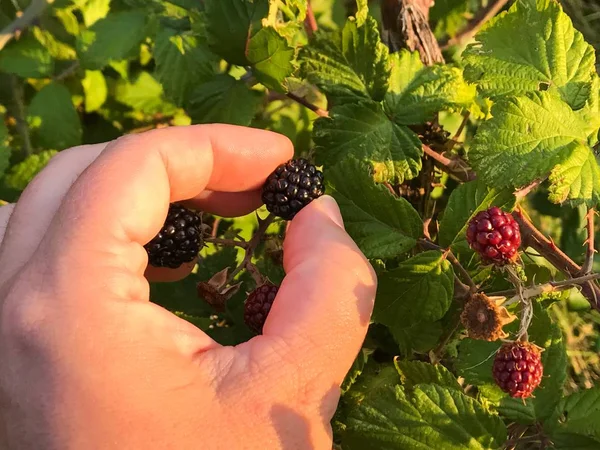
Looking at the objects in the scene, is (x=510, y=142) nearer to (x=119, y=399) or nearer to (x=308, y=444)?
(x=308, y=444)

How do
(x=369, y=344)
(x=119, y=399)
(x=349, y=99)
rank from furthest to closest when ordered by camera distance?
(x=369, y=344) < (x=349, y=99) < (x=119, y=399)

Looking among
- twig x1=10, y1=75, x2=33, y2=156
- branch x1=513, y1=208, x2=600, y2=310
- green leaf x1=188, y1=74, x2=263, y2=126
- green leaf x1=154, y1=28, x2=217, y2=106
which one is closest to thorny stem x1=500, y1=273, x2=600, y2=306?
branch x1=513, y1=208, x2=600, y2=310

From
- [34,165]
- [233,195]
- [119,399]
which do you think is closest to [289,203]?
[233,195]

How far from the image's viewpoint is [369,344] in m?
1.49

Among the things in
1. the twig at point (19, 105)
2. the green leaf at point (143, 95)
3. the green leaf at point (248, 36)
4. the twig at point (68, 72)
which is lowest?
the twig at point (19, 105)

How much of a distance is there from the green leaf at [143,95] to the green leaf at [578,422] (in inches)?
56.0

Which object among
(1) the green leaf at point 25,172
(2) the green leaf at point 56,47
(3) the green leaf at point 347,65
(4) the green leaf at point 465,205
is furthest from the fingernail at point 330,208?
(2) the green leaf at point 56,47

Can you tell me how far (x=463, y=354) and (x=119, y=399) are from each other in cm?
81

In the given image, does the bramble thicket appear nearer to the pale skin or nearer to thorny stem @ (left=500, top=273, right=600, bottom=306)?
thorny stem @ (left=500, top=273, right=600, bottom=306)

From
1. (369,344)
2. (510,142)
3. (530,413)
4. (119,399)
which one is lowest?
(369,344)

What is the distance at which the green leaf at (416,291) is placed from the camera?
1168 mm

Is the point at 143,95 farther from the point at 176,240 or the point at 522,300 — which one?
the point at 522,300

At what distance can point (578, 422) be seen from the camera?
1.16m

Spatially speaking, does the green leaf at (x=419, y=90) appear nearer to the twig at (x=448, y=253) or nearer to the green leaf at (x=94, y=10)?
the twig at (x=448, y=253)
